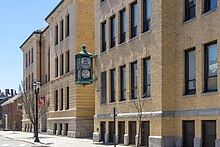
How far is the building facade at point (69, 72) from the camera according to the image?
1628 inches

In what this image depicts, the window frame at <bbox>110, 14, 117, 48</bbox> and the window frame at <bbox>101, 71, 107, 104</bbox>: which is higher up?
the window frame at <bbox>110, 14, 117, 48</bbox>

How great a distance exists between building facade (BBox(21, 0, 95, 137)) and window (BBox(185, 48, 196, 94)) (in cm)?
1986

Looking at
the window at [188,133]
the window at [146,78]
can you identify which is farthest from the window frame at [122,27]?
the window at [188,133]

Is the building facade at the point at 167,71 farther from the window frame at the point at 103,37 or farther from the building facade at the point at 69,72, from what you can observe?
the building facade at the point at 69,72

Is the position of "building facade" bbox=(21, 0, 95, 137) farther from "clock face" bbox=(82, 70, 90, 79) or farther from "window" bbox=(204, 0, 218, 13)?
"window" bbox=(204, 0, 218, 13)

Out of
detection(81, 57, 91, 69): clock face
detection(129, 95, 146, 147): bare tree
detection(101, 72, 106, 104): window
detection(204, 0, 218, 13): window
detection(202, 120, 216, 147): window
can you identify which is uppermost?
detection(204, 0, 218, 13): window

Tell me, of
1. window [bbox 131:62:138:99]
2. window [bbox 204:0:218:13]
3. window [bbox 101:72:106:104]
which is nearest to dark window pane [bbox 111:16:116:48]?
window [bbox 101:72:106:104]

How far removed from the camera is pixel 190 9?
22.5 m

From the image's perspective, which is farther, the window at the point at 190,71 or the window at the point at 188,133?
the window at the point at 190,71

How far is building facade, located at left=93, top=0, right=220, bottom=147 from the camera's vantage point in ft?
68.1

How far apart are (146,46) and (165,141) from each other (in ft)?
19.4

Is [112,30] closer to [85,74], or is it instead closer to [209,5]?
[85,74]

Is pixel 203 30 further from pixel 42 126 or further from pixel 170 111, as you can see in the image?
pixel 42 126

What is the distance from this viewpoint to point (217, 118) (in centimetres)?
1970
